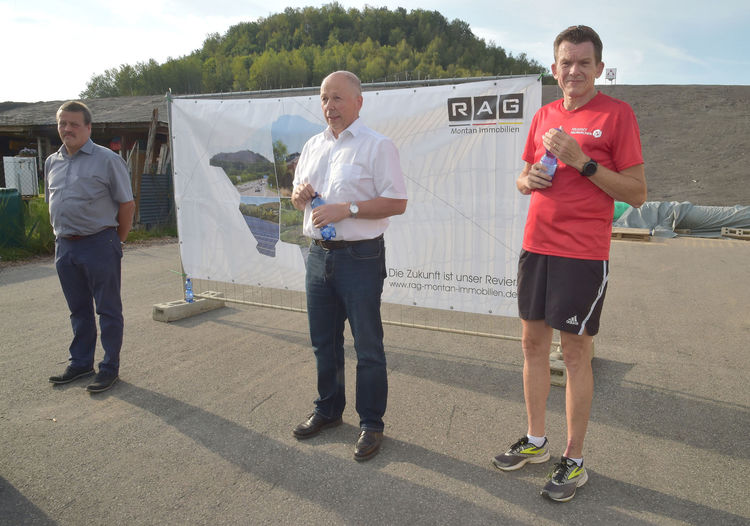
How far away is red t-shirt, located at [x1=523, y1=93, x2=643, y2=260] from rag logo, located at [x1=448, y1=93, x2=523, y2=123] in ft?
4.14

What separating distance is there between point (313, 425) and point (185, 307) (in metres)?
3.08

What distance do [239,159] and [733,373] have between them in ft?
15.9

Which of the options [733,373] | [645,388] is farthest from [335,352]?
[733,373]

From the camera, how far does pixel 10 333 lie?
16.5 ft

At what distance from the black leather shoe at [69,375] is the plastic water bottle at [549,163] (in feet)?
12.2

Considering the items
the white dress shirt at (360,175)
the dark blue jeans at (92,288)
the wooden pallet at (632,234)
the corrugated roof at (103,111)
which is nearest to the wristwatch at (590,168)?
the white dress shirt at (360,175)

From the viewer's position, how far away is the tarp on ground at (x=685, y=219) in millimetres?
14469

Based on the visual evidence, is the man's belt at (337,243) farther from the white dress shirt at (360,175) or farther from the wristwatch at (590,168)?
the wristwatch at (590,168)

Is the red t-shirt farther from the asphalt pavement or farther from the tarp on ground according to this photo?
the tarp on ground

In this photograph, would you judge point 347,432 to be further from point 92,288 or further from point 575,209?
point 92,288

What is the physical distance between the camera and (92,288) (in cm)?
381

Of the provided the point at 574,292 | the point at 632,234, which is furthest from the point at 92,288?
the point at 632,234

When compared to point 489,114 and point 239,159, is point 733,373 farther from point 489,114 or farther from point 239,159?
point 239,159

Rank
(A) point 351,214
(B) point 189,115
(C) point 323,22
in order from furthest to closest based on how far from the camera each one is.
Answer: (C) point 323,22 < (B) point 189,115 < (A) point 351,214
